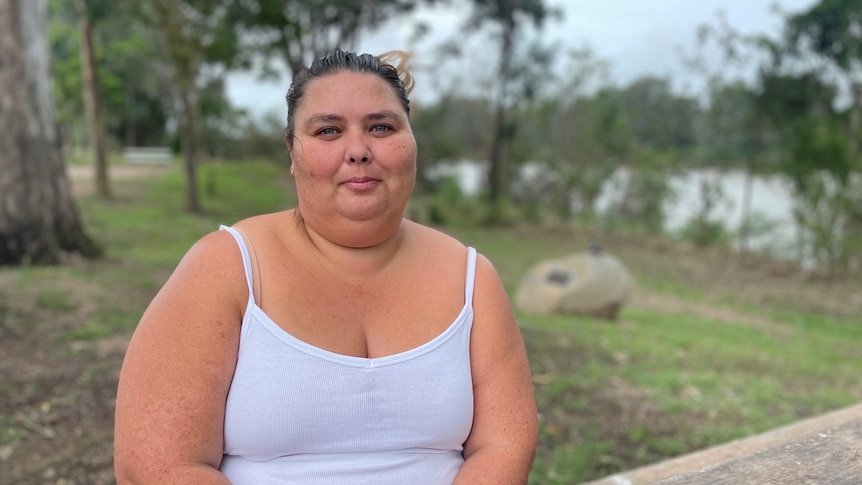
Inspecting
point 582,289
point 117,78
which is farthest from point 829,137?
point 117,78

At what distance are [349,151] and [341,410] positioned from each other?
0.54 metres

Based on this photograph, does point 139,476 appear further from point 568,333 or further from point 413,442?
point 568,333

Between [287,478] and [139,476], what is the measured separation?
287mm

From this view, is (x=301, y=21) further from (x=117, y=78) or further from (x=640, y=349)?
(x=117, y=78)

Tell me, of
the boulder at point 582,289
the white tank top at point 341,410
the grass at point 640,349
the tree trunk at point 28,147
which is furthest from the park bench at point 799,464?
the tree trunk at point 28,147

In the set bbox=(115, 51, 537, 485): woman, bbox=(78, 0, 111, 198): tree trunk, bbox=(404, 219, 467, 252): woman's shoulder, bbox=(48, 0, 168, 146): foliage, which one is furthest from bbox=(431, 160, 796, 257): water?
bbox=(48, 0, 168, 146): foliage

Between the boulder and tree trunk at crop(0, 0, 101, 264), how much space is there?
5.25 meters

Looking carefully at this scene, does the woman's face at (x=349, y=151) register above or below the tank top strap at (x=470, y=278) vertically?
above

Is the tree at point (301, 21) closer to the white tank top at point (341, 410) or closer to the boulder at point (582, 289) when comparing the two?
the boulder at point (582, 289)

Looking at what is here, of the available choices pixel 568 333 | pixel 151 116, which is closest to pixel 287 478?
pixel 568 333

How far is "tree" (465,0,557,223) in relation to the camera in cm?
1777

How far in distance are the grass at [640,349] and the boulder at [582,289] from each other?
225 millimetres

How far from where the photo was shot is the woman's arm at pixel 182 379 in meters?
1.38

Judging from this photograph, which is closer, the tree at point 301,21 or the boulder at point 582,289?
the boulder at point 582,289
